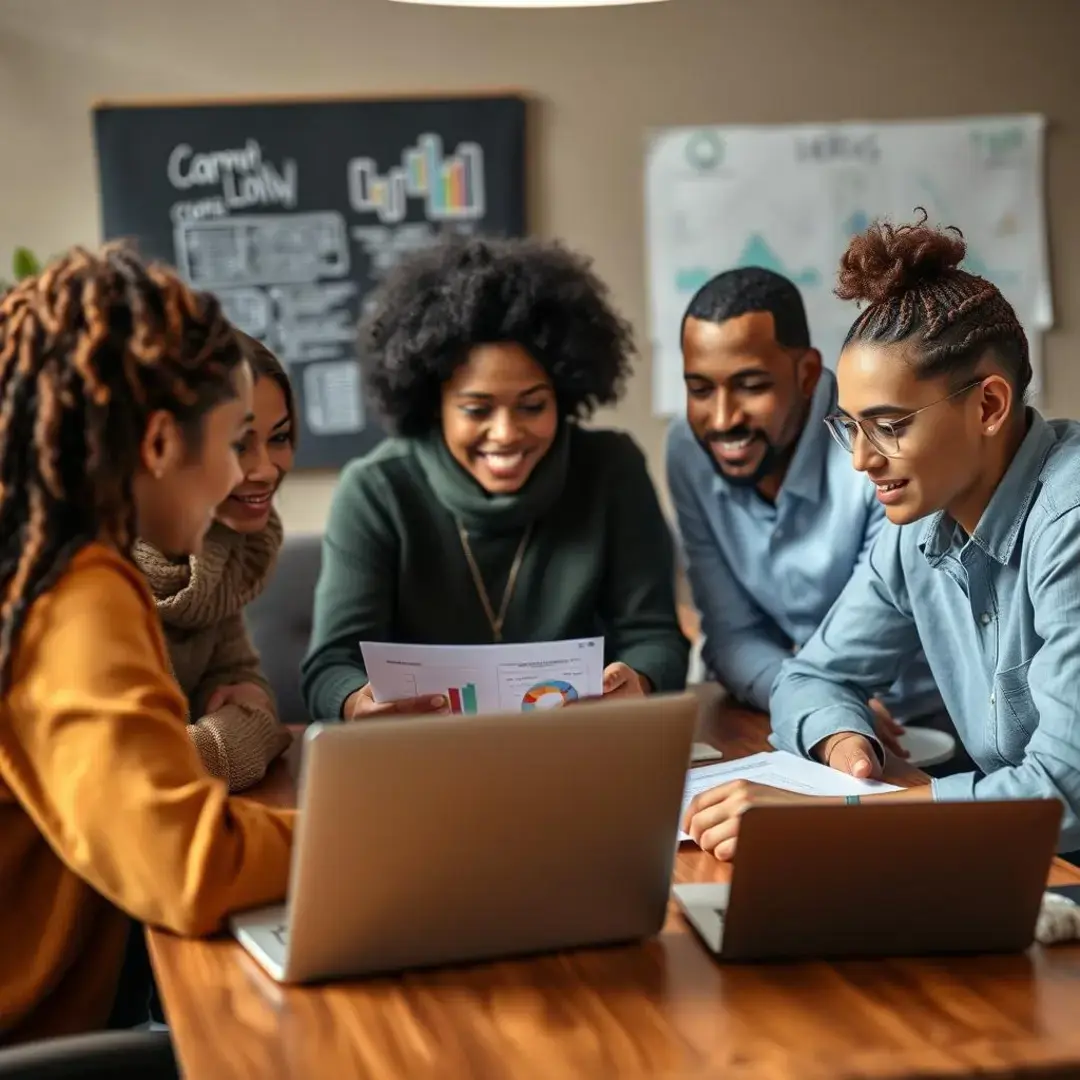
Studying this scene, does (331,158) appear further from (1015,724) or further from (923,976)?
(923,976)

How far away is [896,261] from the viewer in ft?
5.37

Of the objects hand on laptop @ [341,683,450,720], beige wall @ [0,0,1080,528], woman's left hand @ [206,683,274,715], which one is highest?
beige wall @ [0,0,1080,528]

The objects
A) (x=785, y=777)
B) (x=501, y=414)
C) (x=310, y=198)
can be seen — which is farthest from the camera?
(x=310, y=198)

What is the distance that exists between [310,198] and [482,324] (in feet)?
6.10

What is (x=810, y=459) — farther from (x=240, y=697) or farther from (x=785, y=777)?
(x=240, y=697)

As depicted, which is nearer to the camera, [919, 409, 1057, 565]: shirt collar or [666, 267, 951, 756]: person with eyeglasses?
[919, 409, 1057, 565]: shirt collar

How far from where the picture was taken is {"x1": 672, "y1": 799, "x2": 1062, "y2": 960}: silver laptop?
3.45 feet

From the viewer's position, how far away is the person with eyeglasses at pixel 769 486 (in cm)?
219

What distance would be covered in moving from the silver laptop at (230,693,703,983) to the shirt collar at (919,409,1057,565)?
0.69m

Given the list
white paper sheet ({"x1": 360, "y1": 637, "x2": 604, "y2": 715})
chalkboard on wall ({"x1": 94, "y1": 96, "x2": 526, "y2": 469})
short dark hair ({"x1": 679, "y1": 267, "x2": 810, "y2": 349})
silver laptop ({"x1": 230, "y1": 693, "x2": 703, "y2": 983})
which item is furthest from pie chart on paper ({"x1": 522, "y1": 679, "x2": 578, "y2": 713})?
chalkboard on wall ({"x1": 94, "y1": 96, "x2": 526, "y2": 469})

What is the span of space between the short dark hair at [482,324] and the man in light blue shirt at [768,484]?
0.16 metres

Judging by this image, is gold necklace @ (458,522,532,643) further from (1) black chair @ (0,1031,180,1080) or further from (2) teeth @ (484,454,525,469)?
(1) black chair @ (0,1031,180,1080)

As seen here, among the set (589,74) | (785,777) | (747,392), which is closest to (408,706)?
(785,777)

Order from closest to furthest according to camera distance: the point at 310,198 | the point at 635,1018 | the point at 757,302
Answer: the point at 635,1018 < the point at 757,302 < the point at 310,198
